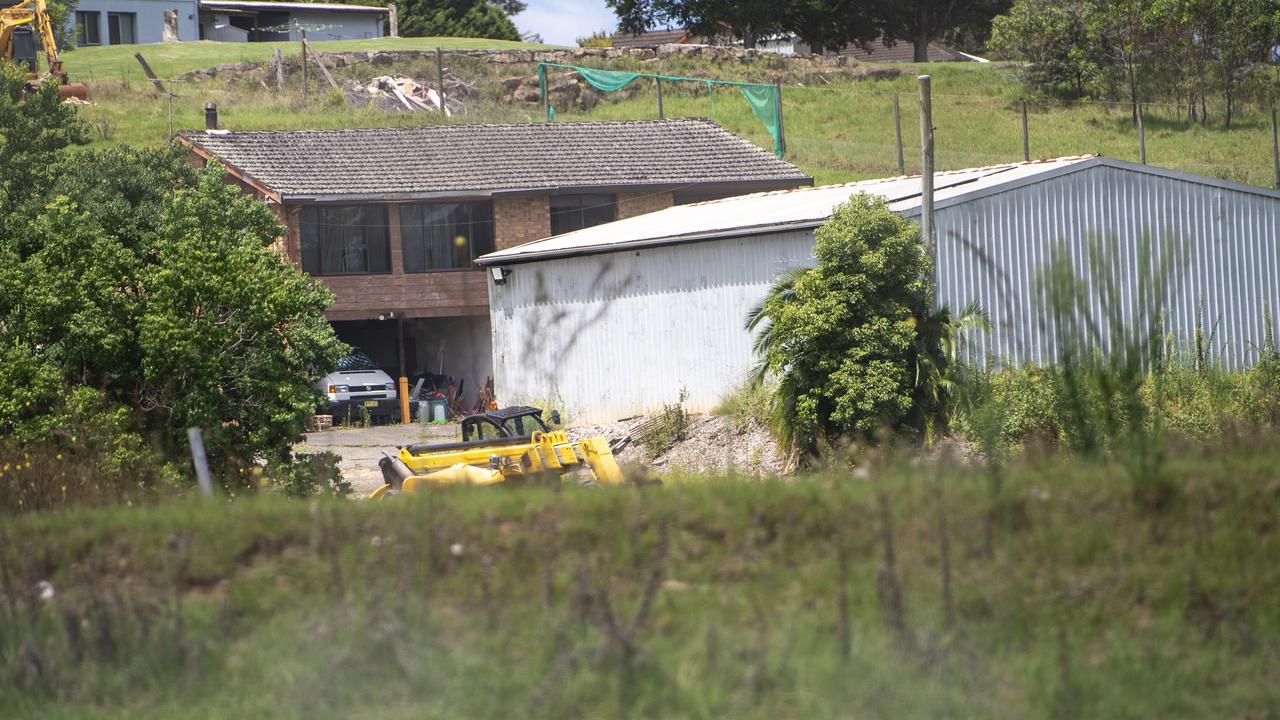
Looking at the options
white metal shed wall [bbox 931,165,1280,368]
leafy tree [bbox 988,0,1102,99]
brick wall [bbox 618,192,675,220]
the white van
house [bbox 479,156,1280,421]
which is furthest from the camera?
leafy tree [bbox 988,0,1102,99]

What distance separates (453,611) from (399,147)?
98.3 ft

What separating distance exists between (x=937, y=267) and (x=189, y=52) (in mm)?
53908

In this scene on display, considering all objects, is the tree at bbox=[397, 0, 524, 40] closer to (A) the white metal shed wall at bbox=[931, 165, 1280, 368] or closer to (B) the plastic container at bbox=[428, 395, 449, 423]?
(B) the plastic container at bbox=[428, 395, 449, 423]

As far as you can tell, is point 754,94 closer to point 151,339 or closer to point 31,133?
point 31,133

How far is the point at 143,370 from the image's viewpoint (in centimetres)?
1409

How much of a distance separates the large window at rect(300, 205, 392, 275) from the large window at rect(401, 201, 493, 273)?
566mm

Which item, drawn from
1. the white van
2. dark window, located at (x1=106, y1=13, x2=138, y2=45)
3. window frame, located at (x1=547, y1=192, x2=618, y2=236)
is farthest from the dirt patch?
dark window, located at (x1=106, y1=13, x2=138, y2=45)

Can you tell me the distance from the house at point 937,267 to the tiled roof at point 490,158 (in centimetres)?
815

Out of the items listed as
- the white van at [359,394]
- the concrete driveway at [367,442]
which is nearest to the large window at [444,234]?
the white van at [359,394]

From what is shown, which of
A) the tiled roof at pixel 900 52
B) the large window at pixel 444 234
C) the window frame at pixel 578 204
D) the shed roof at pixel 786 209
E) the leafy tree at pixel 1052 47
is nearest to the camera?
the shed roof at pixel 786 209

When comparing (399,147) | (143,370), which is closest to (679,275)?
(143,370)

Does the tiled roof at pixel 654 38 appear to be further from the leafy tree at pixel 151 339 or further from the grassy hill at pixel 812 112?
the leafy tree at pixel 151 339

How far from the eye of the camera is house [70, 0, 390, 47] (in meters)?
71.0

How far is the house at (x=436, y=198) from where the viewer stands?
105 ft
